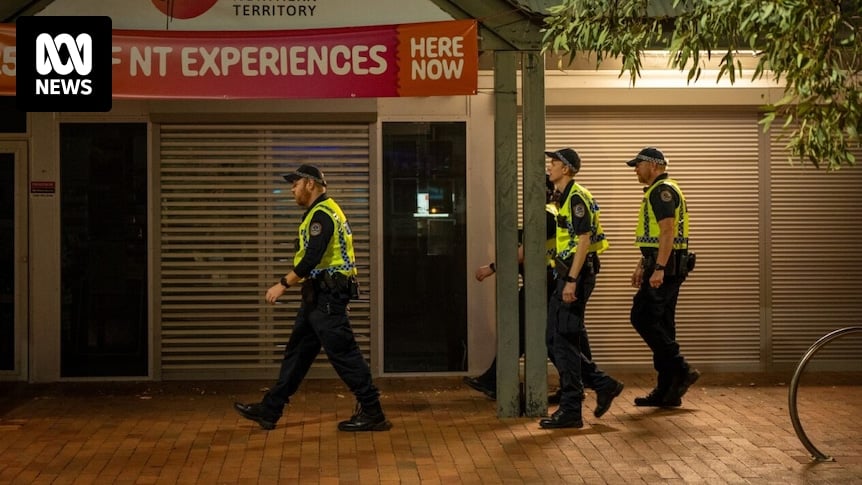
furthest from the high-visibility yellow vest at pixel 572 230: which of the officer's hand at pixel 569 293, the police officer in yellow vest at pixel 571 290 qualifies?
the officer's hand at pixel 569 293

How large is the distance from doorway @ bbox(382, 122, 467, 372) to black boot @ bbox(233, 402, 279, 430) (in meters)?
2.68

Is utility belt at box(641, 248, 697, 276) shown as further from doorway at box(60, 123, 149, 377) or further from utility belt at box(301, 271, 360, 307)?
doorway at box(60, 123, 149, 377)

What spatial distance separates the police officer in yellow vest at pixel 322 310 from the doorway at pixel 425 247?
254 cm

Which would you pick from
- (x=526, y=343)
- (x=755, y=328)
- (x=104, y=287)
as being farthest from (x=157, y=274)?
(x=755, y=328)

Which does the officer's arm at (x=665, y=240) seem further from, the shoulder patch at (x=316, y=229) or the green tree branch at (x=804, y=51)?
the shoulder patch at (x=316, y=229)

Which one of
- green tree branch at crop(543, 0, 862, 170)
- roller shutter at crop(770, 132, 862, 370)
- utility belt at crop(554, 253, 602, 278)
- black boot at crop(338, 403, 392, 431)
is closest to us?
green tree branch at crop(543, 0, 862, 170)

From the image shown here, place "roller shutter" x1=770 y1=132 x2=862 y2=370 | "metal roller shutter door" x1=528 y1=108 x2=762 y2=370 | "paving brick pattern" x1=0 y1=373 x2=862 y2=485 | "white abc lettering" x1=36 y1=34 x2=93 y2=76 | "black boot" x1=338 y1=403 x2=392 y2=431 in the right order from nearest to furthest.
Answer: "paving brick pattern" x1=0 y1=373 x2=862 y2=485
"white abc lettering" x1=36 y1=34 x2=93 y2=76
"black boot" x1=338 y1=403 x2=392 y2=431
"metal roller shutter door" x1=528 y1=108 x2=762 y2=370
"roller shutter" x1=770 y1=132 x2=862 y2=370

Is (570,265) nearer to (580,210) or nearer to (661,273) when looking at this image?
(580,210)

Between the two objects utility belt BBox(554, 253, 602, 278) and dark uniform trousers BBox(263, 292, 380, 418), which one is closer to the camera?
dark uniform trousers BBox(263, 292, 380, 418)

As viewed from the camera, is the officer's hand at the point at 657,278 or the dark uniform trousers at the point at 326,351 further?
the officer's hand at the point at 657,278

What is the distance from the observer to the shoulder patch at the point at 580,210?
9062 millimetres

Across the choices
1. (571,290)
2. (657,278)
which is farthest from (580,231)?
(657,278)

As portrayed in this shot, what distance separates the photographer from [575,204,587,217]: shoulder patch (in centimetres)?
906

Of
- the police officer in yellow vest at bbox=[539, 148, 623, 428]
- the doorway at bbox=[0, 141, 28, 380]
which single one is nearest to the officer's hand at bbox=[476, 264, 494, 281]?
the police officer in yellow vest at bbox=[539, 148, 623, 428]
